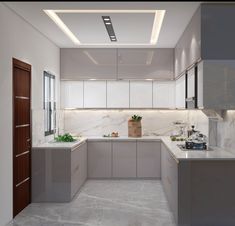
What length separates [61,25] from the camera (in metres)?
5.35

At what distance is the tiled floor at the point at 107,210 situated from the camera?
4445mm

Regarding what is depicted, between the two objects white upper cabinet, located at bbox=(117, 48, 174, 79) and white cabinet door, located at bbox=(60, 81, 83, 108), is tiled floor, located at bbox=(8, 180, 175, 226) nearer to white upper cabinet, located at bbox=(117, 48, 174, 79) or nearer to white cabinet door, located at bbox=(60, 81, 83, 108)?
white cabinet door, located at bbox=(60, 81, 83, 108)

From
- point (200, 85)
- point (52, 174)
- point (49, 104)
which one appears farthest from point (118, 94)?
point (200, 85)

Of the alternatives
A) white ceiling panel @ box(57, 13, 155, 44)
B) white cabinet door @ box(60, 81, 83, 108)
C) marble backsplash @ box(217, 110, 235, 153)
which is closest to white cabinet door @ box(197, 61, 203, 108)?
marble backsplash @ box(217, 110, 235, 153)

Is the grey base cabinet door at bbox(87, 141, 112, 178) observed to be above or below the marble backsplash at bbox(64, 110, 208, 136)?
below

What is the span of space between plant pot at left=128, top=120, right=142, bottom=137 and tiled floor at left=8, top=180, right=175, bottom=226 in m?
1.25

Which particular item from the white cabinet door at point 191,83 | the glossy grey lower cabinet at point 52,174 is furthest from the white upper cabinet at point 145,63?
the glossy grey lower cabinet at point 52,174

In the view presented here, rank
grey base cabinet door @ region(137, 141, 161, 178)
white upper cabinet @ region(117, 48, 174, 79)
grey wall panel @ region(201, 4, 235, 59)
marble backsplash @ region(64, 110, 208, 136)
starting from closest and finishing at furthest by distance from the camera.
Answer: grey wall panel @ region(201, 4, 235, 59) < grey base cabinet door @ region(137, 141, 161, 178) < white upper cabinet @ region(117, 48, 174, 79) < marble backsplash @ region(64, 110, 208, 136)

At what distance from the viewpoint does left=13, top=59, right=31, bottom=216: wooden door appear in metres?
4.59

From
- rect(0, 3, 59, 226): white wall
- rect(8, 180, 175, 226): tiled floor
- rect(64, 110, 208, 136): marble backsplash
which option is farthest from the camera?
rect(64, 110, 208, 136): marble backsplash

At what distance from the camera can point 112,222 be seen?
14.5 feet

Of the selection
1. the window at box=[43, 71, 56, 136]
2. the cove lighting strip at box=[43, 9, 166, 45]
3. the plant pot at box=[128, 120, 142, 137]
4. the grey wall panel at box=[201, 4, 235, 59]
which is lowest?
the plant pot at box=[128, 120, 142, 137]

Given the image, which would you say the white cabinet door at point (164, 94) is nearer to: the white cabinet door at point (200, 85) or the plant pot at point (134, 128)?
the plant pot at point (134, 128)

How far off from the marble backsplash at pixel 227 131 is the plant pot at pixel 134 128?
2.35m
